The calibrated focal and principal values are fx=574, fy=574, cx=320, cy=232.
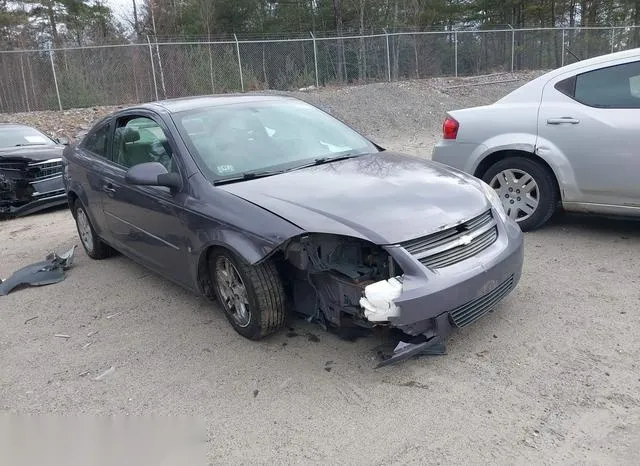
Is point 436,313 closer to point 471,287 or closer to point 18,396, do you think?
point 471,287

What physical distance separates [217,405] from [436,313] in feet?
4.29

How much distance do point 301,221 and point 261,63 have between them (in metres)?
18.9

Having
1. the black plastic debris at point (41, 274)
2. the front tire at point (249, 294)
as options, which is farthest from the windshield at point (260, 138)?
the black plastic debris at point (41, 274)

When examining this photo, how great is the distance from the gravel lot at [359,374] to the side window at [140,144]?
111 centimetres

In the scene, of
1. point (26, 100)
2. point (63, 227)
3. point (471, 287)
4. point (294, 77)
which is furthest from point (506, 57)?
point (471, 287)

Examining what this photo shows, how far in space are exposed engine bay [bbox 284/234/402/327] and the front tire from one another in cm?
21

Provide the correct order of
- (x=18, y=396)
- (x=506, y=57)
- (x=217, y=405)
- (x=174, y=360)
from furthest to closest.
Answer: (x=506, y=57), (x=174, y=360), (x=18, y=396), (x=217, y=405)

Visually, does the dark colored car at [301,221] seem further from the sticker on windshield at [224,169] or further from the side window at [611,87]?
the side window at [611,87]

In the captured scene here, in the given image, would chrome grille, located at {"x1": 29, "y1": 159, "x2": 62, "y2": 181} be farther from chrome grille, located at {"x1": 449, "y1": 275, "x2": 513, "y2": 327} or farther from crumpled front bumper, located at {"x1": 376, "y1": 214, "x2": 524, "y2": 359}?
chrome grille, located at {"x1": 449, "y1": 275, "x2": 513, "y2": 327}

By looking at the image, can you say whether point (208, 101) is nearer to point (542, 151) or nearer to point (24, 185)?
point (542, 151)

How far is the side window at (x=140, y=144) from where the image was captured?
4.34 metres

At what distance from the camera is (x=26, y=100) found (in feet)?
60.9

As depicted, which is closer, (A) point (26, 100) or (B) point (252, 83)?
(A) point (26, 100)

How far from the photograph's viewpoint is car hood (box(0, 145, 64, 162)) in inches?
330
